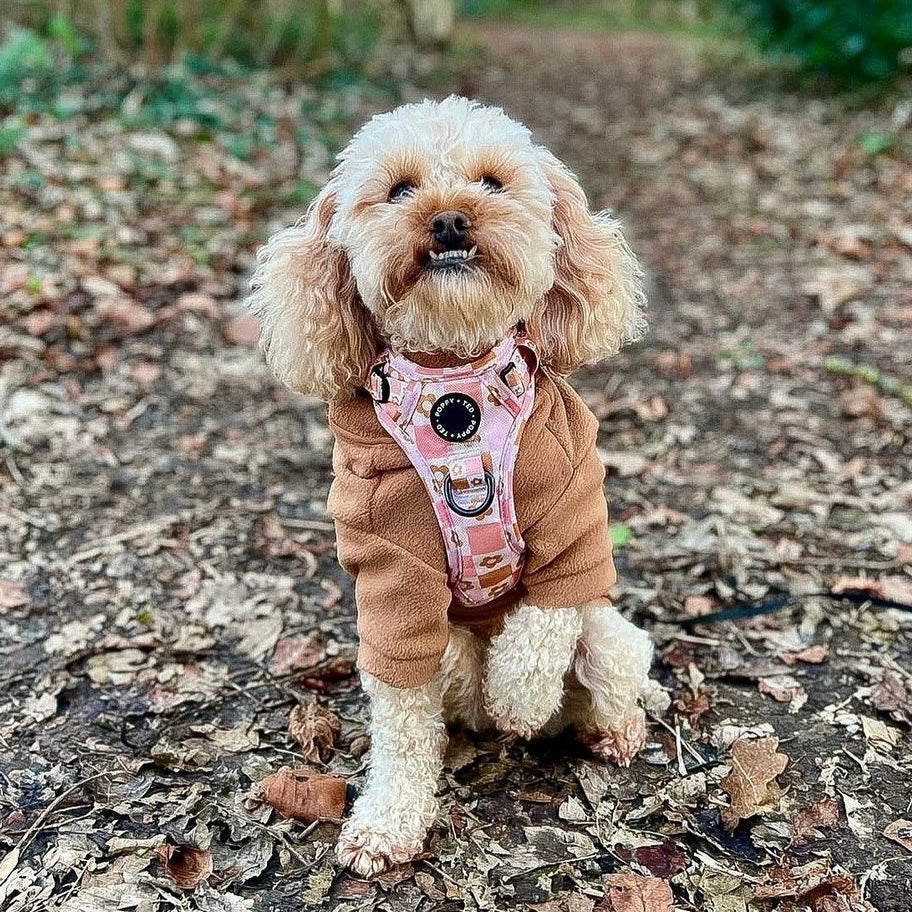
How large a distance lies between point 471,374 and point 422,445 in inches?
8.1

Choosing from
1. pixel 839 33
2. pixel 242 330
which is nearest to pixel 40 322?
pixel 242 330

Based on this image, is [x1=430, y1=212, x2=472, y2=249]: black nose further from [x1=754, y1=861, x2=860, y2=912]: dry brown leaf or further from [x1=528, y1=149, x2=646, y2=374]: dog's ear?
[x1=754, y1=861, x2=860, y2=912]: dry brown leaf

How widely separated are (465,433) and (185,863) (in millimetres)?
1287

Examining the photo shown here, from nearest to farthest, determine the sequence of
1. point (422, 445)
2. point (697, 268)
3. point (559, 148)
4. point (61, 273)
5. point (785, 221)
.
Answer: point (422, 445)
point (61, 273)
point (697, 268)
point (785, 221)
point (559, 148)

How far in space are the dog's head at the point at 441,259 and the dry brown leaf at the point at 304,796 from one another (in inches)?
42.3

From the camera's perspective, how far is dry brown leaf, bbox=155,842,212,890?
8.68 feet

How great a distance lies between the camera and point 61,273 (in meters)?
5.80

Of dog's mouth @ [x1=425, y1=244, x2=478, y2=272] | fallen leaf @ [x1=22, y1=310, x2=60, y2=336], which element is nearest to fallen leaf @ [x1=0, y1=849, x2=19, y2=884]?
dog's mouth @ [x1=425, y1=244, x2=478, y2=272]

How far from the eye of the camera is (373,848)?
2.70 meters

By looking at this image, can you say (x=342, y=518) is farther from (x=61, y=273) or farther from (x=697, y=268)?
(x=697, y=268)

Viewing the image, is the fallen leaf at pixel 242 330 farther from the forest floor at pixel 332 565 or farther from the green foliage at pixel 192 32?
the green foliage at pixel 192 32

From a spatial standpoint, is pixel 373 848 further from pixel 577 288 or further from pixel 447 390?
pixel 577 288

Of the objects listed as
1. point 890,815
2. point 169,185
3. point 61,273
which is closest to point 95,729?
point 890,815

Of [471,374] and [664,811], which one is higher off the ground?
[471,374]
